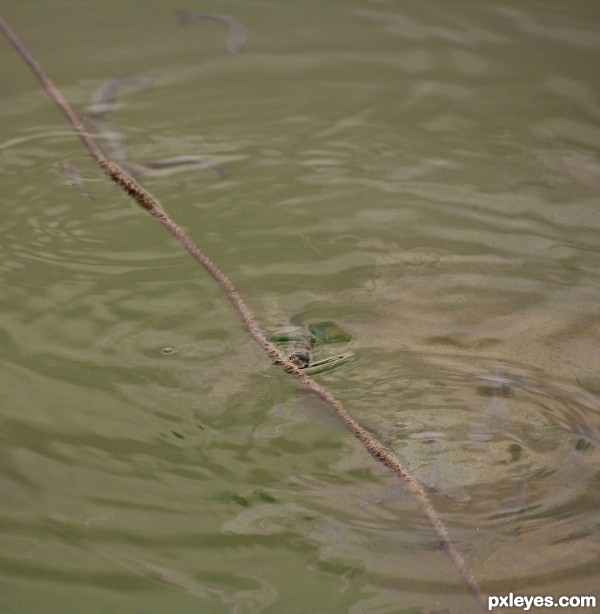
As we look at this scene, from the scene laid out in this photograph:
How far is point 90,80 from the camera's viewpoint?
2.49 meters

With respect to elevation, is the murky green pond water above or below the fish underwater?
below

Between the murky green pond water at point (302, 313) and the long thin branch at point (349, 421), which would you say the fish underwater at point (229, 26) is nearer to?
the murky green pond water at point (302, 313)

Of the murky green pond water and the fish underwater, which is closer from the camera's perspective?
the murky green pond water

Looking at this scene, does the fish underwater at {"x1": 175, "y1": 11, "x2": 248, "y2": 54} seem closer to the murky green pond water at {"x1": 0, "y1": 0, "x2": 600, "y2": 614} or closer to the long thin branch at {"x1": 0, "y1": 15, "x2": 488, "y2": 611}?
the murky green pond water at {"x1": 0, "y1": 0, "x2": 600, "y2": 614}

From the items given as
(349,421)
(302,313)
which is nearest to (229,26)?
(302,313)

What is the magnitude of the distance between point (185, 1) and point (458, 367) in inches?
75.4

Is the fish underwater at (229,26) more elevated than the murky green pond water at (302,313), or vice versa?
the fish underwater at (229,26)

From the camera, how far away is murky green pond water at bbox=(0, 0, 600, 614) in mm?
1270

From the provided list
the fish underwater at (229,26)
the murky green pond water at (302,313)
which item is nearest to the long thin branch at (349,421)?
the murky green pond water at (302,313)

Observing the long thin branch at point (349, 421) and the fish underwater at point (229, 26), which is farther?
the fish underwater at point (229, 26)

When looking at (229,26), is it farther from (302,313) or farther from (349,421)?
(349,421)

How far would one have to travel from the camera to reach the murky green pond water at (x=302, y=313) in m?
1.27

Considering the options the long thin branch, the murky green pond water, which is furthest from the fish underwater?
the long thin branch

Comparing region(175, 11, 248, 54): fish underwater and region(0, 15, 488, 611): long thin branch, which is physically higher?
region(175, 11, 248, 54): fish underwater
